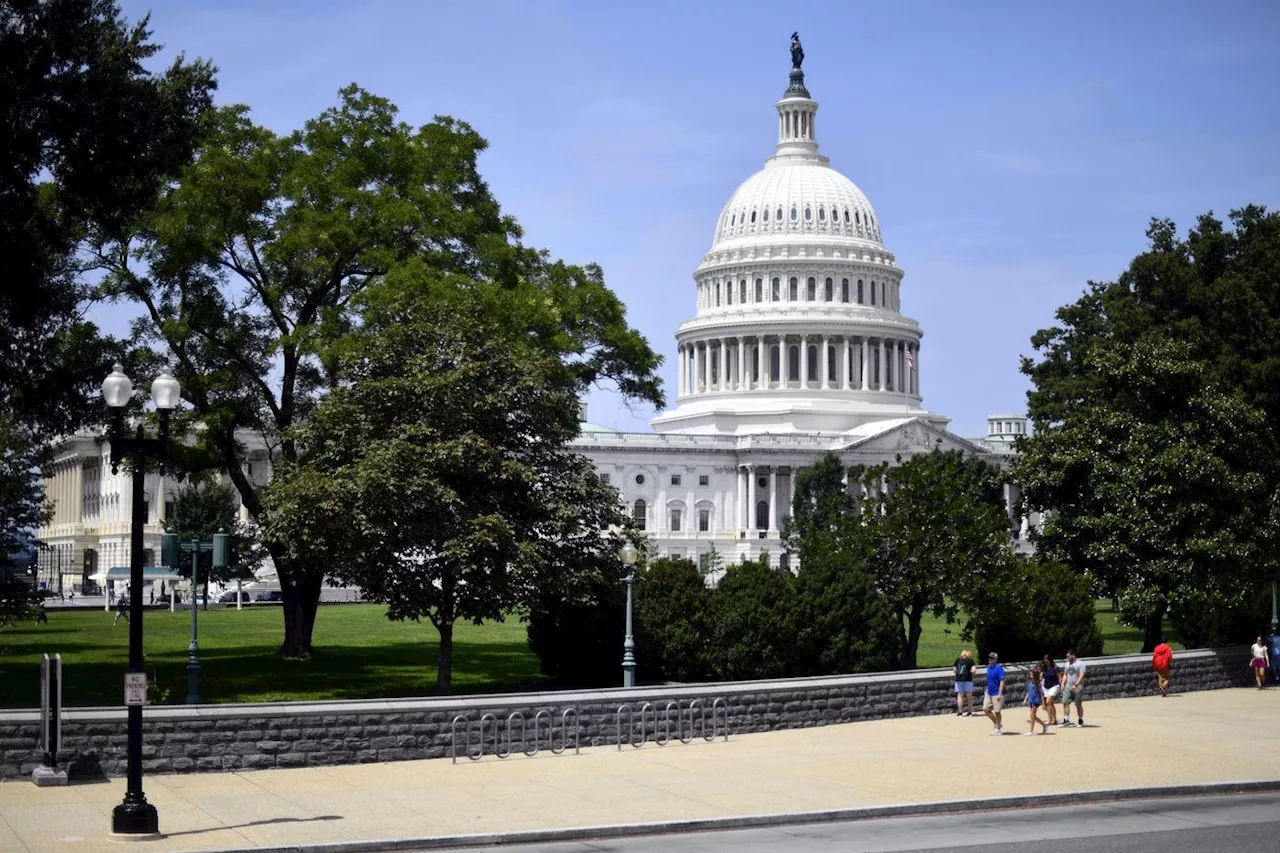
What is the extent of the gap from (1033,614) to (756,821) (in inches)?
968

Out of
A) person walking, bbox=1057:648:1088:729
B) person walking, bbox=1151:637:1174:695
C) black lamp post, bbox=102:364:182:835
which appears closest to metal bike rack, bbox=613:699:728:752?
person walking, bbox=1057:648:1088:729

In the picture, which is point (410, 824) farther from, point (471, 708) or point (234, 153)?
point (234, 153)

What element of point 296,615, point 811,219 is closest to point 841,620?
point 296,615

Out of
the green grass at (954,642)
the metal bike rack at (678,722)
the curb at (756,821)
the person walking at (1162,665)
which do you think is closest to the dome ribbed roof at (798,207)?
the green grass at (954,642)

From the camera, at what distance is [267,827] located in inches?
845

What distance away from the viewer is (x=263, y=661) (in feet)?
155

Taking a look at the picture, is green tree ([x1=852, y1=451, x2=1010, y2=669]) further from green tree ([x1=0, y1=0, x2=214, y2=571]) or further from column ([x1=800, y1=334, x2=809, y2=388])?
column ([x1=800, y1=334, x2=809, y2=388])

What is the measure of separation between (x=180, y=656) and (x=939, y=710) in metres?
22.2

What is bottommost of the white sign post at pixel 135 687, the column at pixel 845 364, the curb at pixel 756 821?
the curb at pixel 756 821

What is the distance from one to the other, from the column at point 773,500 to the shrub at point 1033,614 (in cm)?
11976

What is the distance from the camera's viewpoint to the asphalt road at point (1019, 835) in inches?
800

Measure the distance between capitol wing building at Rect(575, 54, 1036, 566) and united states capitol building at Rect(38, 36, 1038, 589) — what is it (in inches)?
6.1

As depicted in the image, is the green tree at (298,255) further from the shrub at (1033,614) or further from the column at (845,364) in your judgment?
the column at (845,364)

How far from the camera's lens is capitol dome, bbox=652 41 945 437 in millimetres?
173125
